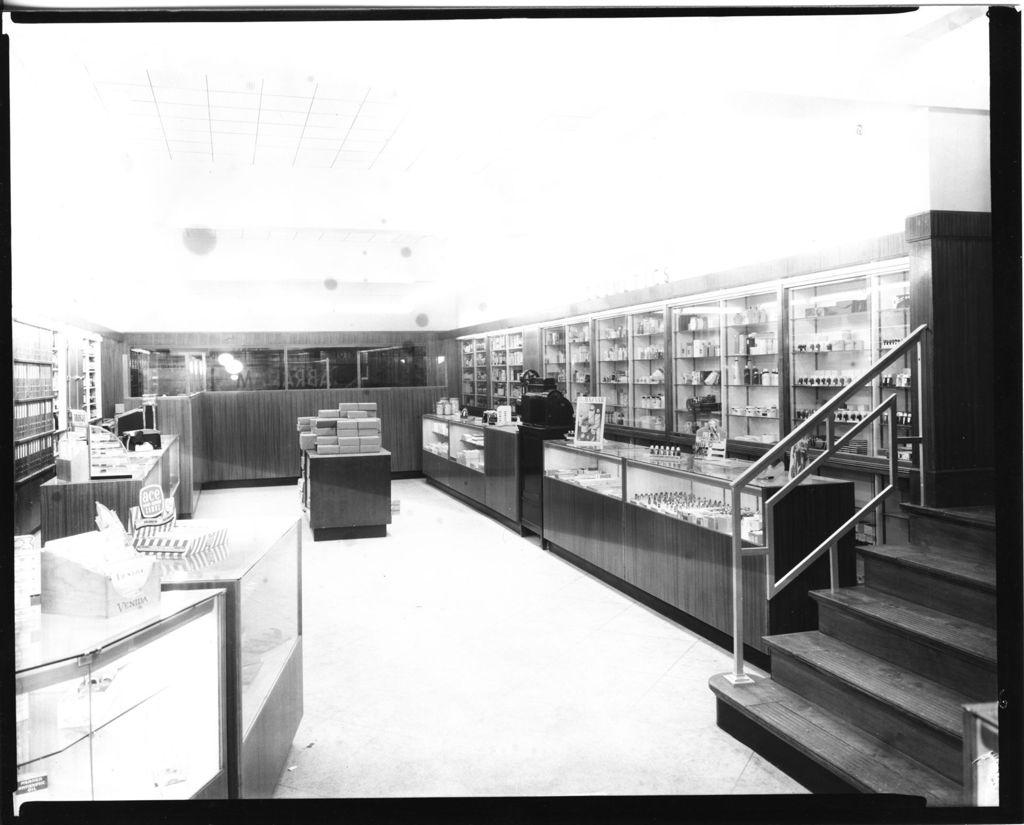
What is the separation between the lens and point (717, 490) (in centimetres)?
418

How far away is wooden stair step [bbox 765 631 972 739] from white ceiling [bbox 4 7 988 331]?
6.49ft

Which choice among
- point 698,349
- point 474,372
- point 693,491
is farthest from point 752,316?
point 474,372

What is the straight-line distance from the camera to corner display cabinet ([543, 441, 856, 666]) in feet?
11.7

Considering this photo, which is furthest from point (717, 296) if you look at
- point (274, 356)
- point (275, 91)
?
point (274, 356)

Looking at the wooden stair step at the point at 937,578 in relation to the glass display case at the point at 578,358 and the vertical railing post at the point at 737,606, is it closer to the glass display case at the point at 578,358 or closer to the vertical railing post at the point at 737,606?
the vertical railing post at the point at 737,606

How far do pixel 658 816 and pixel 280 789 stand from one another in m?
1.34

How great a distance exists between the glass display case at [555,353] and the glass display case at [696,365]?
93.6 inches

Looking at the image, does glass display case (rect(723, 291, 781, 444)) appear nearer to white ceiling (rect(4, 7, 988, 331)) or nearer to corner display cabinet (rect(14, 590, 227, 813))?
white ceiling (rect(4, 7, 988, 331))

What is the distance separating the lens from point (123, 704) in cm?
197

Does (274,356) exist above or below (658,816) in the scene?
above

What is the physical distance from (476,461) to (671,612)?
4.32m

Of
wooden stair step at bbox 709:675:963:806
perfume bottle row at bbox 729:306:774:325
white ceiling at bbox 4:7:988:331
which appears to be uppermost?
white ceiling at bbox 4:7:988:331

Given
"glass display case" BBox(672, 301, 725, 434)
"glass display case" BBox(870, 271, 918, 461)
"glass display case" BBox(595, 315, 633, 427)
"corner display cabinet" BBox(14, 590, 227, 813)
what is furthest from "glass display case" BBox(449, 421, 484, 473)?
"corner display cabinet" BBox(14, 590, 227, 813)

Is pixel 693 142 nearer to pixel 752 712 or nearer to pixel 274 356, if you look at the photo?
pixel 752 712
